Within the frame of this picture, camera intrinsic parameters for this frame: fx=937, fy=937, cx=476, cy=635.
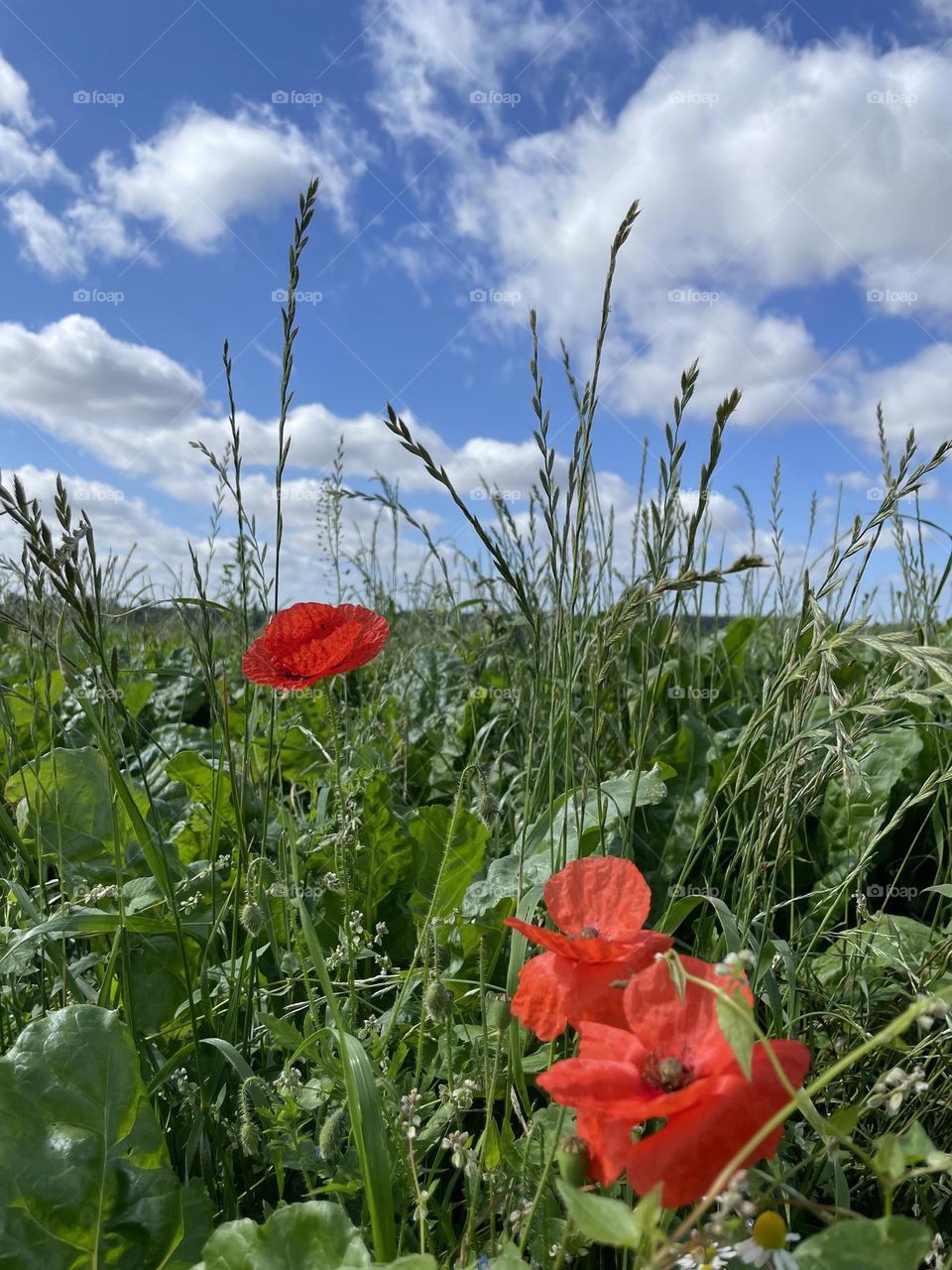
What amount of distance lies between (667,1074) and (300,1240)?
1.40 ft

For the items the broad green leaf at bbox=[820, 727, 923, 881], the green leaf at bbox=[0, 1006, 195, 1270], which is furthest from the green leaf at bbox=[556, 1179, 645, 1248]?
the broad green leaf at bbox=[820, 727, 923, 881]

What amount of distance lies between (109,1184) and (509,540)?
155 centimetres

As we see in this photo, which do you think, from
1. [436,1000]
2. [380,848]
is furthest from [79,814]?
[436,1000]

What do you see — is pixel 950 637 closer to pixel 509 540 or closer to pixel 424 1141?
pixel 509 540

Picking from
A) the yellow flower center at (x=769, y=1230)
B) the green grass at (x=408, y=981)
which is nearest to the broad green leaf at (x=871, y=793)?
the green grass at (x=408, y=981)

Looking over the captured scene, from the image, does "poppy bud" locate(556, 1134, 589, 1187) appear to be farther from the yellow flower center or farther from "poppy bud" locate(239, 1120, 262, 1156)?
"poppy bud" locate(239, 1120, 262, 1156)

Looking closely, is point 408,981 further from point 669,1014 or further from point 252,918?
point 669,1014

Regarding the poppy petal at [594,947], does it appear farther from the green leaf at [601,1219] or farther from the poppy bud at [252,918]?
the poppy bud at [252,918]

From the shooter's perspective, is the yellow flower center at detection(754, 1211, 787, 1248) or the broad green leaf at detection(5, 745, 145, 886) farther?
the broad green leaf at detection(5, 745, 145, 886)

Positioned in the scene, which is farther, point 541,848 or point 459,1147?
point 541,848

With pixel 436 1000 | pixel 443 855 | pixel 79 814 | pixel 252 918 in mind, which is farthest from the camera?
pixel 79 814

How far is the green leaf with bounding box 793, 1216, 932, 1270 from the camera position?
60 cm

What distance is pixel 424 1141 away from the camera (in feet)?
3.50

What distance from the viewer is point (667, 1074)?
0.64 meters
